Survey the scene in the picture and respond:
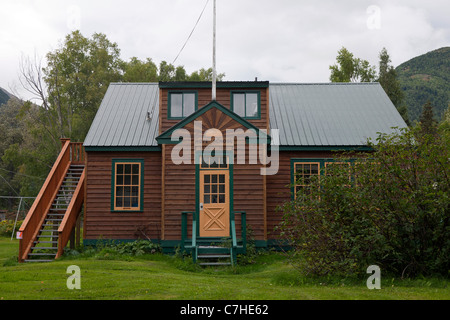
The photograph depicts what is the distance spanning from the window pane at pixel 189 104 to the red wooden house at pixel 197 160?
0.12 feet

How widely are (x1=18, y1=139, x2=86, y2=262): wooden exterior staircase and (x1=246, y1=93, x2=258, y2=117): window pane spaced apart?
6.76 meters

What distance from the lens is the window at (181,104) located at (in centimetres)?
1645

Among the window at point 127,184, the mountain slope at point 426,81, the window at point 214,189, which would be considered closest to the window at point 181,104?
the window at point 127,184

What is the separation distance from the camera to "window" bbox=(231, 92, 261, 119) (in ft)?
53.7

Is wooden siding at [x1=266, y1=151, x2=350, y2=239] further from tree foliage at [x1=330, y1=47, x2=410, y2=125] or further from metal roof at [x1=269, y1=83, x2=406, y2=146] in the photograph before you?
tree foliage at [x1=330, y1=47, x2=410, y2=125]

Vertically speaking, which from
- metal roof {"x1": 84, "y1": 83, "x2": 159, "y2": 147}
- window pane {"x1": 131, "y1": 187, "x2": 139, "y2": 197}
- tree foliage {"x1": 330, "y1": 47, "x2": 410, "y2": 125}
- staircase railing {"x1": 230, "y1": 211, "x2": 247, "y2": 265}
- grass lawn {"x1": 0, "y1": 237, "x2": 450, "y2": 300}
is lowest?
grass lawn {"x1": 0, "y1": 237, "x2": 450, "y2": 300}

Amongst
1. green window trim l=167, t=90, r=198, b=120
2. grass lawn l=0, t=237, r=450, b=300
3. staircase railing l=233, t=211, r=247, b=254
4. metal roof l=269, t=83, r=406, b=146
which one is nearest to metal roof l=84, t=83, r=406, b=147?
metal roof l=269, t=83, r=406, b=146

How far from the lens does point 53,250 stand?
15.1m

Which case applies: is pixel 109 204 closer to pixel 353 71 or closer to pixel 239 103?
pixel 239 103

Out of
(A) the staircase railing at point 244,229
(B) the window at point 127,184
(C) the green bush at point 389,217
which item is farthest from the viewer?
(B) the window at point 127,184

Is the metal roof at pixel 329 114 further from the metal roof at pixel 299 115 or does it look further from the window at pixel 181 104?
the window at pixel 181 104

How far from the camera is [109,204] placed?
→ 15961mm
